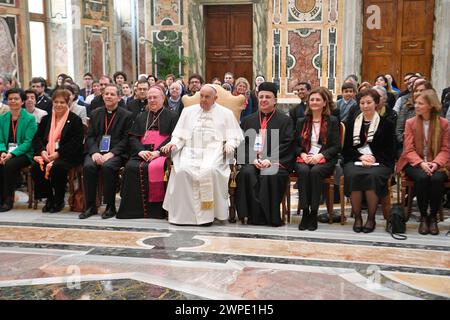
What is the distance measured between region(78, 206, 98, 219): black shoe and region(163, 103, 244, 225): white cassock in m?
0.81

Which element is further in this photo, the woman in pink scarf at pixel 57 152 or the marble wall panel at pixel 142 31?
the marble wall panel at pixel 142 31

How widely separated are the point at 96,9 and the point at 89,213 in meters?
6.66

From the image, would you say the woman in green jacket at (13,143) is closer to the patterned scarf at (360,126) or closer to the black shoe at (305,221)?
the black shoe at (305,221)

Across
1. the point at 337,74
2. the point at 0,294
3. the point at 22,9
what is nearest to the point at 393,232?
the point at 0,294

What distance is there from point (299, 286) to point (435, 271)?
1.06 meters

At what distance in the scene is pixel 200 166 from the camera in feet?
17.4

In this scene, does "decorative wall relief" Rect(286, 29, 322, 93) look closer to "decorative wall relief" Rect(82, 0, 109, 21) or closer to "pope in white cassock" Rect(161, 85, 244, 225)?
"decorative wall relief" Rect(82, 0, 109, 21)

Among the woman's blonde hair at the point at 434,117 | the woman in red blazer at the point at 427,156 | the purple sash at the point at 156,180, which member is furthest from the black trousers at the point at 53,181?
the woman's blonde hair at the point at 434,117

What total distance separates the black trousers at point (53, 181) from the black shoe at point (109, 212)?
613mm

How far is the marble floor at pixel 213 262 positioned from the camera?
351 cm

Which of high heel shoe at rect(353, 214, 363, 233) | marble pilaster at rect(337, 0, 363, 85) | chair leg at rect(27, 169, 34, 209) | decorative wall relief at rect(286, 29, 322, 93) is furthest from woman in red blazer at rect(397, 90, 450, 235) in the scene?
decorative wall relief at rect(286, 29, 322, 93)

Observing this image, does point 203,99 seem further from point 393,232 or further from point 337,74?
point 337,74

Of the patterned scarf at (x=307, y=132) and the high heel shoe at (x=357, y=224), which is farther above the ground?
the patterned scarf at (x=307, y=132)

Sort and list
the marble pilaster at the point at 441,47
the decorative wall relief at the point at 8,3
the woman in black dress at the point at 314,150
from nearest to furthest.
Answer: the woman in black dress at the point at 314,150 → the decorative wall relief at the point at 8,3 → the marble pilaster at the point at 441,47
